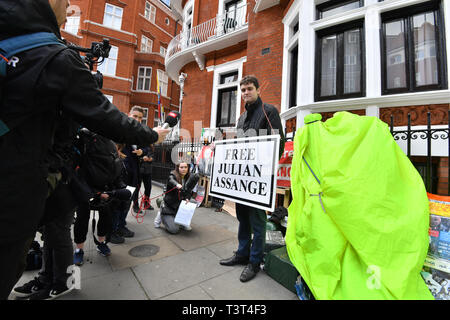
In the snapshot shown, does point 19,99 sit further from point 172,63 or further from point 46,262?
point 172,63

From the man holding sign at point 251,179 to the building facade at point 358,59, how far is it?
3.60 ft

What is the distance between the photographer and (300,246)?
185 centimetres

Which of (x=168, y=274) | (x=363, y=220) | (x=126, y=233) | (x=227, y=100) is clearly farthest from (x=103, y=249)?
(x=227, y=100)

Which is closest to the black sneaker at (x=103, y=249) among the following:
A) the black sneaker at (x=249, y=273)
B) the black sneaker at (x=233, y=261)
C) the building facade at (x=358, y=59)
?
the black sneaker at (x=233, y=261)

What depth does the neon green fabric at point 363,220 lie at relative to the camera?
1.49 m

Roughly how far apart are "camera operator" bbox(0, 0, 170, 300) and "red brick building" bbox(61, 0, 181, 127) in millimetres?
18207

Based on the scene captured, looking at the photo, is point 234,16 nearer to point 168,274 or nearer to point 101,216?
point 101,216

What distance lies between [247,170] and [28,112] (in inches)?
75.5

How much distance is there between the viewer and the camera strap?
90 centimetres

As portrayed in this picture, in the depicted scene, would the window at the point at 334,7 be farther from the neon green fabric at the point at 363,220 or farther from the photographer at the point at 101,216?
the photographer at the point at 101,216

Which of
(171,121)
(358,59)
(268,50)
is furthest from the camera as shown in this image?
(268,50)

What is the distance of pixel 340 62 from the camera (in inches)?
190

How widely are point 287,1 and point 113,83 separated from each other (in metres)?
16.2
